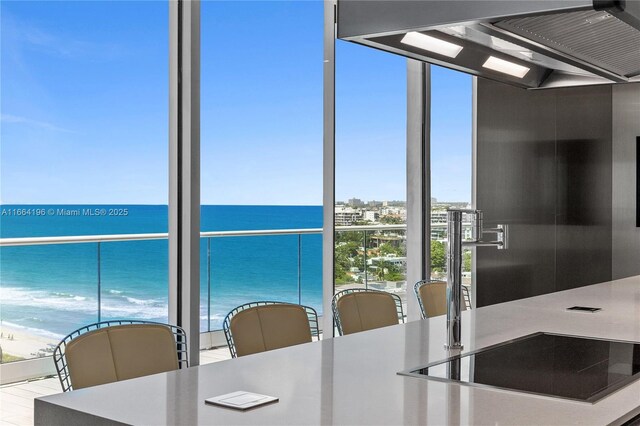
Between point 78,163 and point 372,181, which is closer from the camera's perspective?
point 372,181

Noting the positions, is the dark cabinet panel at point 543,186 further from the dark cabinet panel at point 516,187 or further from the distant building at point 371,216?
the distant building at point 371,216

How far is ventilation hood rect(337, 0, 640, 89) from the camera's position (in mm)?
1878

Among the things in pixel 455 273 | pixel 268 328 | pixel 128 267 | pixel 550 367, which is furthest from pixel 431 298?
pixel 128 267

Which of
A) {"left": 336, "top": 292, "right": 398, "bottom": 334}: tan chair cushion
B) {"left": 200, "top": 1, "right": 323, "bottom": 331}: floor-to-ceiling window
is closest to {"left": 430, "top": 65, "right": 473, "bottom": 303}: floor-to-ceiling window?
{"left": 336, "top": 292, "right": 398, "bottom": 334}: tan chair cushion

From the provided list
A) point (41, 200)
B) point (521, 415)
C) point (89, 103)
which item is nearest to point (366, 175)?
point (41, 200)

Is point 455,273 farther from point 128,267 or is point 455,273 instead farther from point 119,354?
point 128,267

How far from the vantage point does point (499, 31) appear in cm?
209

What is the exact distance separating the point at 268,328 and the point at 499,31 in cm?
130

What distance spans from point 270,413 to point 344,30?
3.47 feet

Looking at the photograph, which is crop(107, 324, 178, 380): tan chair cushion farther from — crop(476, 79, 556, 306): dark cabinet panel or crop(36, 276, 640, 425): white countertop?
crop(476, 79, 556, 306): dark cabinet panel

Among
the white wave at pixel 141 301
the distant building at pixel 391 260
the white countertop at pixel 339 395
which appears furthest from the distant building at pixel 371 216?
the white wave at pixel 141 301

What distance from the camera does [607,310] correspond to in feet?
10.3

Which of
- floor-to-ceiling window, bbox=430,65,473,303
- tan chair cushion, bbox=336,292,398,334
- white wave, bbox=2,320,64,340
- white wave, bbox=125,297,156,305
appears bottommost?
white wave, bbox=125,297,156,305

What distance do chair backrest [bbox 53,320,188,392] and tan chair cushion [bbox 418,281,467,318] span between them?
162 cm
